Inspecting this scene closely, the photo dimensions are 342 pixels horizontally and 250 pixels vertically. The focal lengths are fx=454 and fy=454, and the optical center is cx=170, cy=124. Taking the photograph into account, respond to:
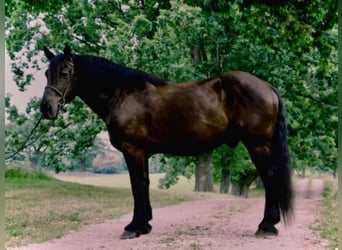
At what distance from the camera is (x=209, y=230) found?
4203mm

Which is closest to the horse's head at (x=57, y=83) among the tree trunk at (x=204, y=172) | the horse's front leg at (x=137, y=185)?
the horse's front leg at (x=137, y=185)

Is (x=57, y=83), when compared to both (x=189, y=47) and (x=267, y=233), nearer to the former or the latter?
(x=189, y=47)

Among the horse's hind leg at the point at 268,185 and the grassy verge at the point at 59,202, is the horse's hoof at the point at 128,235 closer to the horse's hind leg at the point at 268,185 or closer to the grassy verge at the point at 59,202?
the grassy verge at the point at 59,202

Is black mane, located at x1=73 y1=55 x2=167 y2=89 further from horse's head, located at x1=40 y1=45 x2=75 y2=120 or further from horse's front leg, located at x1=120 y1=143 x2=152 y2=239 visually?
horse's front leg, located at x1=120 y1=143 x2=152 y2=239

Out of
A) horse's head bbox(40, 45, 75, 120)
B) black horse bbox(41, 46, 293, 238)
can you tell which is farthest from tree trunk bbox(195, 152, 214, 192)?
horse's head bbox(40, 45, 75, 120)

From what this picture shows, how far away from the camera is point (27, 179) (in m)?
4.98

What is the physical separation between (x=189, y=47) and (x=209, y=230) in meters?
2.18

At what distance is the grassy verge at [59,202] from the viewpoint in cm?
446

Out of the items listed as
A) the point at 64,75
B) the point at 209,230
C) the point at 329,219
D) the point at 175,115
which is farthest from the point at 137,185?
the point at 329,219

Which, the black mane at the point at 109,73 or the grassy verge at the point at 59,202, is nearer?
the black mane at the point at 109,73

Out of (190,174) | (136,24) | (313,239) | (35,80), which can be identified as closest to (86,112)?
(35,80)

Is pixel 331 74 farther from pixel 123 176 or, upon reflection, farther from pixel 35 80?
pixel 35 80

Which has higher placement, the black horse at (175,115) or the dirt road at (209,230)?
the black horse at (175,115)

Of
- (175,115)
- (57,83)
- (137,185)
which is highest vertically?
(57,83)
